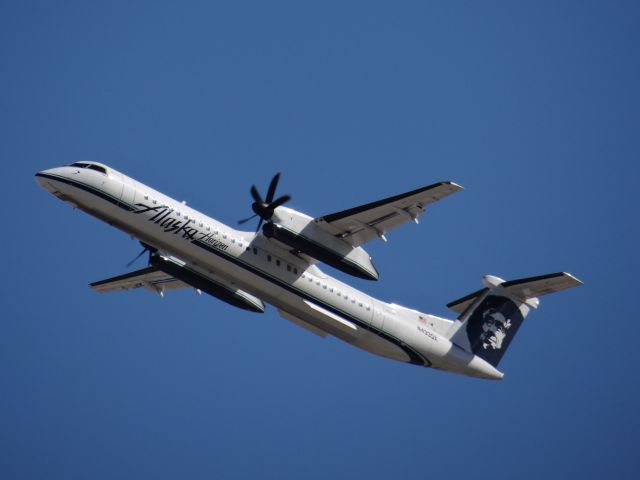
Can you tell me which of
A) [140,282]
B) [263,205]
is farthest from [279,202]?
[140,282]

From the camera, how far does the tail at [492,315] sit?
25.9 meters

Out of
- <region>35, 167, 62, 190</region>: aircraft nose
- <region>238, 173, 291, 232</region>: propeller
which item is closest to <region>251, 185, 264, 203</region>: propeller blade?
<region>238, 173, 291, 232</region>: propeller

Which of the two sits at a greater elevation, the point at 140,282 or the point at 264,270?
the point at 264,270

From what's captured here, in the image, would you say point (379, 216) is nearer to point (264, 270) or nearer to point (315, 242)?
point (315, 242)

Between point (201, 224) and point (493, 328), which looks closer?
point (201, 224)

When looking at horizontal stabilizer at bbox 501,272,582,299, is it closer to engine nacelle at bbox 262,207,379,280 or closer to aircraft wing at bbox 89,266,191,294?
engine nacelle at bbox 262,207,379,280

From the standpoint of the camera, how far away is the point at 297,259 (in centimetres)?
2336

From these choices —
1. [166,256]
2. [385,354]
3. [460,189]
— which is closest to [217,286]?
[166,256]

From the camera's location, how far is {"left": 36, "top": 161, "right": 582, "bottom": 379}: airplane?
71.4 ft

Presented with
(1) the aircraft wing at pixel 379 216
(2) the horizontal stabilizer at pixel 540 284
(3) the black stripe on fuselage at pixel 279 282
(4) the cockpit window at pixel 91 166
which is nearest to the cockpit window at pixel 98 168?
(4) the cockpit window at pixel 91 166

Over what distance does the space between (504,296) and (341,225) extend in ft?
22.2

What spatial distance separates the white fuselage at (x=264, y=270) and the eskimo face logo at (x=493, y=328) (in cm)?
81

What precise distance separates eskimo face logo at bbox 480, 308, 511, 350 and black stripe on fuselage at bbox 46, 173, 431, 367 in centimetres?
212

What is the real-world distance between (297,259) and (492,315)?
695cm
